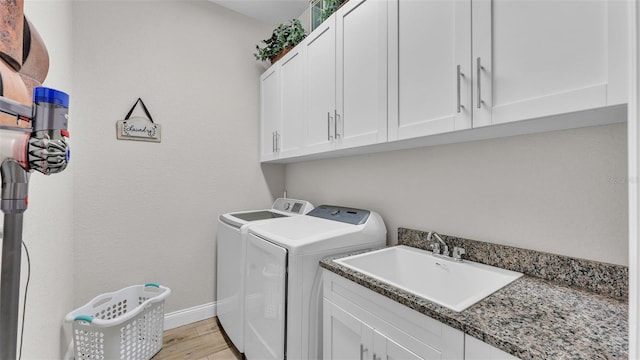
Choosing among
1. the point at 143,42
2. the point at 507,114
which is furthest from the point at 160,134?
the point at 507,114

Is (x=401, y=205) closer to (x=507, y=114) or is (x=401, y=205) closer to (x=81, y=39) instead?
(x=507, y=114)

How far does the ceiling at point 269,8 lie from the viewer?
2.37 meters

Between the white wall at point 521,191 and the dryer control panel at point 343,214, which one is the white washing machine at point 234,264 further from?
the white wall at point 521,191

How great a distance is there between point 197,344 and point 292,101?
1.95m

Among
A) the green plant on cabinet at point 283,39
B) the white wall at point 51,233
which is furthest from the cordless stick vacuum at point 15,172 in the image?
the green plant on cabinet at point 283,39

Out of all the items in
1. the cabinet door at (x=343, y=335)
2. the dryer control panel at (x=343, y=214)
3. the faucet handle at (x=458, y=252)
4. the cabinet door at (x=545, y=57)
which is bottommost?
the cabinet door at (x=343, y=335)

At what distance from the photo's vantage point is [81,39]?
1885mm

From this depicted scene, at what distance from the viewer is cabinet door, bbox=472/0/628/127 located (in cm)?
73

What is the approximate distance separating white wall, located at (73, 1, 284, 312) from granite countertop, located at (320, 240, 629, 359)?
1.83 m

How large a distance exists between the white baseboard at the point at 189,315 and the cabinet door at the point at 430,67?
2.16 metres

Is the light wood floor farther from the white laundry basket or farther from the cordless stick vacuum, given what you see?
the cordless stick vacuum

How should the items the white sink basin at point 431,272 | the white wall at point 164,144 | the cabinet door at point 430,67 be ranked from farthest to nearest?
the white wall at point 164,144, the white sink basin at point 431,272, the cabinet door at point 430,67

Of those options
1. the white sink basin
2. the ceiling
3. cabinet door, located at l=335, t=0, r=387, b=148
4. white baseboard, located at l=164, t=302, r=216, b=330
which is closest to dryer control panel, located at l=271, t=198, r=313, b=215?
cabinet door, located at l=335, t=0, r=387, b=148

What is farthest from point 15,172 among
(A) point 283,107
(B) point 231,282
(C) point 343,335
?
(A) point 283,107
